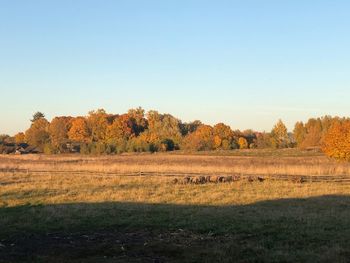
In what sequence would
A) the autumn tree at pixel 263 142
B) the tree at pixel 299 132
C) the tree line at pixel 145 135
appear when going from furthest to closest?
the tree at pixel 299 132
the autumn tree at pixel 263 142
the tree line at pixel 145 135

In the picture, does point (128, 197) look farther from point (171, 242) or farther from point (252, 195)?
point (171, 242)

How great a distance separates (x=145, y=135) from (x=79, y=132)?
20643 millimetres

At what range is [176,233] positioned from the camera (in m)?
15.3

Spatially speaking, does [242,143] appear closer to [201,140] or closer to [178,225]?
[201,140]

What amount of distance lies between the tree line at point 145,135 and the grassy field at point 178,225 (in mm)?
78484

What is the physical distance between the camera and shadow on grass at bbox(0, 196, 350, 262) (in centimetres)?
1209

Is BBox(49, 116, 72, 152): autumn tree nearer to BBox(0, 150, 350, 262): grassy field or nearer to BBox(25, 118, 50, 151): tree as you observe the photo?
BBox(25, 118, 50, 151): tree

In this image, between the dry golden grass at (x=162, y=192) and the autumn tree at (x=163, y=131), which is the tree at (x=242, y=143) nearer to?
the autumn tree at (x=163, y=131)

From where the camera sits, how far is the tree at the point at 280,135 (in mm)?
127688

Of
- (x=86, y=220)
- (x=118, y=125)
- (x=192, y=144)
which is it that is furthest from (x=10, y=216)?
(x=118, y=125)

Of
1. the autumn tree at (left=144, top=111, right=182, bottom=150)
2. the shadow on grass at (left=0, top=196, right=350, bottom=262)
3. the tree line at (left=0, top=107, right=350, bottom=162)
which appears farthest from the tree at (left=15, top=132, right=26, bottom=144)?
the shadow on grass at (left=0, top=196, right=350, bottom=262)

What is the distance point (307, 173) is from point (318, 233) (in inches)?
1233

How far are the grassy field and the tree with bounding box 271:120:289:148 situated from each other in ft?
322

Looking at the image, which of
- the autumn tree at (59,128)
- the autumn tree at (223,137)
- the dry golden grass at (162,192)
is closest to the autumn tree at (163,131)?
the autumn tree at (223,137)
